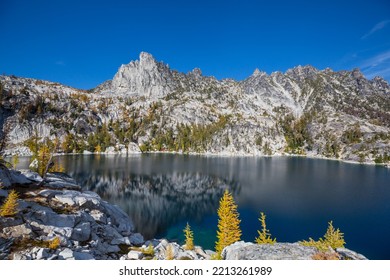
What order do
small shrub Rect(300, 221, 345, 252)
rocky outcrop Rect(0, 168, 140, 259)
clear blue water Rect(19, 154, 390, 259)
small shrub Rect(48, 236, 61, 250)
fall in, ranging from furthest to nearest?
clear blue water Rect(19, 154, 390, 259) → small shrub Rect(48, 236, 61, 250) → small shrub Rect(300, 221, 345, 252) → rocky outcrop Rect(0, 168, 140, 259)

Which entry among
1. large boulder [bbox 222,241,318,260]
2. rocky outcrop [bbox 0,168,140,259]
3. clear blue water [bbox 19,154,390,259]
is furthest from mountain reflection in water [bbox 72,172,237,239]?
large boulder [bbox 222,241,318,260]

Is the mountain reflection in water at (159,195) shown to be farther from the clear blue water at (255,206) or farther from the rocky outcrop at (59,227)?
the rocky outcrop at (59,227)

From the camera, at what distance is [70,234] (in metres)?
17.1

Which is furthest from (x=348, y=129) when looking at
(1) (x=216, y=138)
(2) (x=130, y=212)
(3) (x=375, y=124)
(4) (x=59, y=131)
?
(4) (x=59, y=131)

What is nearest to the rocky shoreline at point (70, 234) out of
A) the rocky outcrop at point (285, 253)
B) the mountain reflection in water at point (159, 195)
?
the rocky outcrop at point (285, 253)

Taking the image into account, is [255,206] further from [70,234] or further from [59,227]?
[59,227]

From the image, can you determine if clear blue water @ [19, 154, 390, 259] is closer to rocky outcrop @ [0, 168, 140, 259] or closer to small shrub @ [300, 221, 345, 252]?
small shrub @ [300, 221, 345, 252]

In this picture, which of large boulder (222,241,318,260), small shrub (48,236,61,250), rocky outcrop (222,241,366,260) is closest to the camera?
rocky outcrop (222,241,366,260)

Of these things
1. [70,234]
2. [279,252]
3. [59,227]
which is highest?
[279,252]

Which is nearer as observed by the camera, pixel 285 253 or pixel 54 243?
pixel 285 253

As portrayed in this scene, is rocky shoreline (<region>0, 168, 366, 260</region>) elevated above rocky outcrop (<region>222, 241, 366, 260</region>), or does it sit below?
below

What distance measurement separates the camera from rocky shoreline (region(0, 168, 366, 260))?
1056 cm

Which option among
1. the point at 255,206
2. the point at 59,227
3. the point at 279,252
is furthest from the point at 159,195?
the point at 279,252
